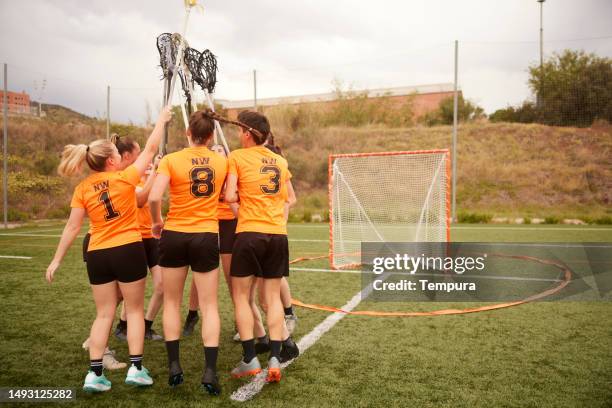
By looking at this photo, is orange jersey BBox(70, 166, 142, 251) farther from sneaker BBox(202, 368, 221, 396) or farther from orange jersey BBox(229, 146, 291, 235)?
sneaker BBox(202, 368, 221, 396)

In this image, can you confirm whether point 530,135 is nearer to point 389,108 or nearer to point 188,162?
point 389,108

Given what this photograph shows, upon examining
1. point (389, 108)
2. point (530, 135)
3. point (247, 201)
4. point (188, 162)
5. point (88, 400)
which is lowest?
point (88, 400)

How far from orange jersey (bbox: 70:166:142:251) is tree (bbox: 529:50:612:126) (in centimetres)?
2284

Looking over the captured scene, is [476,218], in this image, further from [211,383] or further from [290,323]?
[211,383]

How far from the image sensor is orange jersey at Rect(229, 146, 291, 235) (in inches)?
145

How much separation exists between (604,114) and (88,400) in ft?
81.6

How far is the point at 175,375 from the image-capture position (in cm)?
351

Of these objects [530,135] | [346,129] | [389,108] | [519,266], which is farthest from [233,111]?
[519,266]

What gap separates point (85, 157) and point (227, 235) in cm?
141

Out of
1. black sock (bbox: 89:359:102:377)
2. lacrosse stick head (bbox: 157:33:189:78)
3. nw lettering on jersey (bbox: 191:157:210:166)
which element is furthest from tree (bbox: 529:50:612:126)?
black sock (bbox: 89:359:102:377)

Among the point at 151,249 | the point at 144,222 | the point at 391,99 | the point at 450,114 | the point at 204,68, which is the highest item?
the point at 391,99

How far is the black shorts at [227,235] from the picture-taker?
433 cm

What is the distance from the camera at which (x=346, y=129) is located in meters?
27.5

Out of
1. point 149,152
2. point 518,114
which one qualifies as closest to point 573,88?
point 518,114
